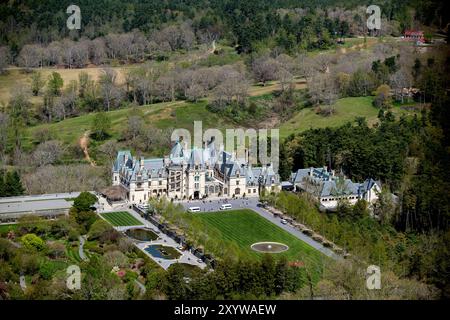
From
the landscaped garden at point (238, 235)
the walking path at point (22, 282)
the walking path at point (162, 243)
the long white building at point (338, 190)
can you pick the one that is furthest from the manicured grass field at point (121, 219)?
the long white building at point (338, 190)

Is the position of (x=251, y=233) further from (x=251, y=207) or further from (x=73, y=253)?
(x=73, y=253)

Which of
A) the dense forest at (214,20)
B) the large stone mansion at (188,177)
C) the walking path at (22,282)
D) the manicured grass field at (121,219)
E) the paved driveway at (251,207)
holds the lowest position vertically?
the paved driveway at (251,207)

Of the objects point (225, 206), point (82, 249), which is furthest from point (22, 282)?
point (225, 206)

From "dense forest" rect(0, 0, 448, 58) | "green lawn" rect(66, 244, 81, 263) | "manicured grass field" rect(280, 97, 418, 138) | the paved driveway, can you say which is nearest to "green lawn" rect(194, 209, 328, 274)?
the paved driveway

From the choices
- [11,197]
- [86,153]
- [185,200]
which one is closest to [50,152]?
[86,153]

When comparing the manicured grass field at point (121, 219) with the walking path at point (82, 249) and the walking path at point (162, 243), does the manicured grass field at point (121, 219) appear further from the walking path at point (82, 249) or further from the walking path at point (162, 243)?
the walking path at point (82, 249)
